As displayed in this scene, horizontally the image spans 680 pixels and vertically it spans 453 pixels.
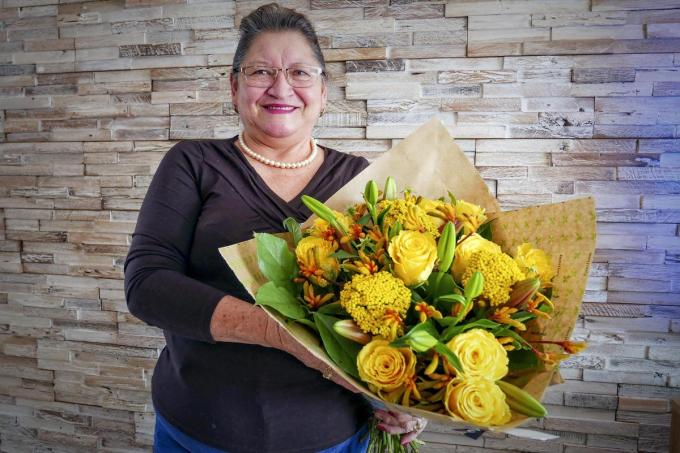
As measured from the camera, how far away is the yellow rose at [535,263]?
2.33 ft

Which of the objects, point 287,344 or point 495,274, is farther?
point 287,344

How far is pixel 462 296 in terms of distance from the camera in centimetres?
65

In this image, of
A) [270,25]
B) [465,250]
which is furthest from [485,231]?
[270,25]

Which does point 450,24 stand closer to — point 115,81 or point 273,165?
point 273,165

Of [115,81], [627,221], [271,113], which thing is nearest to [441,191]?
[271,113]

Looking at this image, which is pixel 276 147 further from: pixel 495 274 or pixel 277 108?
pixel 495 274

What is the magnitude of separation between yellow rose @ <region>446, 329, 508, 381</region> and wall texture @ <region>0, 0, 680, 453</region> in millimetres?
1280

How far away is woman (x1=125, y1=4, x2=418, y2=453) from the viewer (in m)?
0.96

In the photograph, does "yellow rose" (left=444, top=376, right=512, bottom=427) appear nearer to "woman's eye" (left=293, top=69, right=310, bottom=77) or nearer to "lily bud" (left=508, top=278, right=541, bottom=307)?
"lily bud" (left=508, top=278, right=541, bottom=307)

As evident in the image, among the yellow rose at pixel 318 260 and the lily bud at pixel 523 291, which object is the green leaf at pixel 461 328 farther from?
the yellow rose at pixel 318 260

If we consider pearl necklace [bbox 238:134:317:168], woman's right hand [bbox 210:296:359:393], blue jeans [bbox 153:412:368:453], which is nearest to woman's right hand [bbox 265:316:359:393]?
woman's right hand [bbox 210:296:359:393]

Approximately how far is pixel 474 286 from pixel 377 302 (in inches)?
4.9

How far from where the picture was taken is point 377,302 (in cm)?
63

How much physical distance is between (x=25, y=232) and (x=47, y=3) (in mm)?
977
